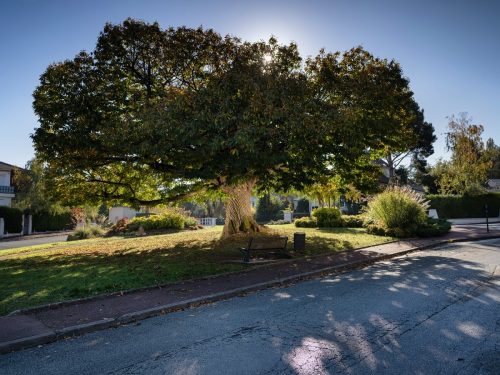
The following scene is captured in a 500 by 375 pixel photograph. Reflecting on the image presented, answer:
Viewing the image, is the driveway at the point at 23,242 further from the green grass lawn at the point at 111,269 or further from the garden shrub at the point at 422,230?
the garden shrub at the point at 422,230

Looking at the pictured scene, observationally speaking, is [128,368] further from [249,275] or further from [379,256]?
[379,256]

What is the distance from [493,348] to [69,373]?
17.9ft

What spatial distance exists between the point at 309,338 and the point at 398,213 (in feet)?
53.8

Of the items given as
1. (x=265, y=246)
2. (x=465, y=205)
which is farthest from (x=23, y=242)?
(x=465, y=205)

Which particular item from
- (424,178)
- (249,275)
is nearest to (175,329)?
(249,275)

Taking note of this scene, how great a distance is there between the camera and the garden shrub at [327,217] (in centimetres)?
2709

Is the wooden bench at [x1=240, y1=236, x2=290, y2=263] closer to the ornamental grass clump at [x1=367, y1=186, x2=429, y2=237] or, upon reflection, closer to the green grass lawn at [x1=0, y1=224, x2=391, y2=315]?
the green grass lawn at [x1=0, y1=224, x2=391, y2=315]

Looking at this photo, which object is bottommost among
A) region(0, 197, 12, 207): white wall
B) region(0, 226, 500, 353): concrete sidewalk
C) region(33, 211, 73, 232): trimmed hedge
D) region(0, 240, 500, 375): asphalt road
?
region(0, 240, 500, 375): asphalt road

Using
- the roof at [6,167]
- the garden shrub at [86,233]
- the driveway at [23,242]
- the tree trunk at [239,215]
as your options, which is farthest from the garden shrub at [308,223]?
the roof at [6,167]

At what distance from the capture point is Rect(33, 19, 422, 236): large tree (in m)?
11.0

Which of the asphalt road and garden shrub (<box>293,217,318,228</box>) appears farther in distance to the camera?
garden shrub (<box>293,217,318,228</box>)

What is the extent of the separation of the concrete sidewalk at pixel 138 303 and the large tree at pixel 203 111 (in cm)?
333

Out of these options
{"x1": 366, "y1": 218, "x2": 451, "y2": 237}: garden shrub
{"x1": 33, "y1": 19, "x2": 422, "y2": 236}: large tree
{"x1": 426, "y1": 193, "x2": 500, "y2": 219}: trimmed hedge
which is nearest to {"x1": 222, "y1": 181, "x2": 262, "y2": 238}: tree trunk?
{"x1": 33, "y1": 19, "x2": 422, "y2": 236}: large tree

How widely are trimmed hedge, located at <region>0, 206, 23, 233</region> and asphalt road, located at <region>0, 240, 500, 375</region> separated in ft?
107
